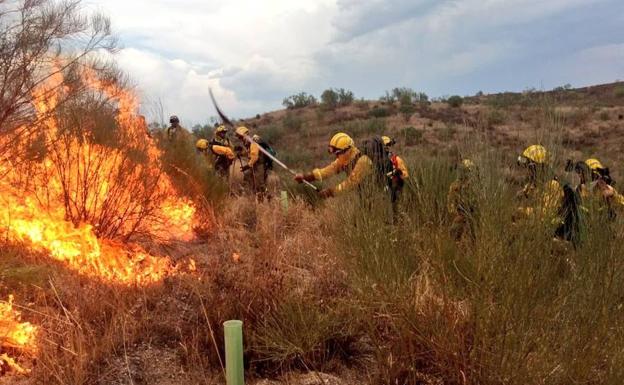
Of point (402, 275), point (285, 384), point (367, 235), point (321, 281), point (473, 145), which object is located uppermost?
point (473, 145)

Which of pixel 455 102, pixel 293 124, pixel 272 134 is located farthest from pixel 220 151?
pixel 455 102

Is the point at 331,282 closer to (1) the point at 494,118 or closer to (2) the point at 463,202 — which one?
(2) the point at 463,202

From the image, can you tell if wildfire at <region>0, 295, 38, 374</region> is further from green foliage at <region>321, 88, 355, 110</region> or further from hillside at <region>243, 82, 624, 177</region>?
green foliage at <region>321, 88, 355, 110</region>

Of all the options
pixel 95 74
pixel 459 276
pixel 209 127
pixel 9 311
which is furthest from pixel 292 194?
pixel 209 127

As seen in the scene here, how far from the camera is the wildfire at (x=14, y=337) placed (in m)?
3.74

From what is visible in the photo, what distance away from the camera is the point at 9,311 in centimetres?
409

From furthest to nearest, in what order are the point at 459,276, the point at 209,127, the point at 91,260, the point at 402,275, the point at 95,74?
1. the point at 209,127
2. the point at 95,74
3. the point at 91,260
4. the point at 402,275
5. the point at 459,276

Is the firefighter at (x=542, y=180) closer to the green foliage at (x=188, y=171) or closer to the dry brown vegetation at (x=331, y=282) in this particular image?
the dry brown vegetation at (x=331, y=282)

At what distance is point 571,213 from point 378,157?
2.09 metres

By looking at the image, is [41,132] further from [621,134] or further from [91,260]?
[621,134]

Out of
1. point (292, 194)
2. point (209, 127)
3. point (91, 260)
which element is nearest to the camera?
point (91, 260)

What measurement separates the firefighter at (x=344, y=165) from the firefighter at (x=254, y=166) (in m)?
3.87

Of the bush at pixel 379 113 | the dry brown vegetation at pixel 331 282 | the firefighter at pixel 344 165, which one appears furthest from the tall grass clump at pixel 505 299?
the bush at pixel 379 113

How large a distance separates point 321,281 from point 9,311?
249 centimetres
